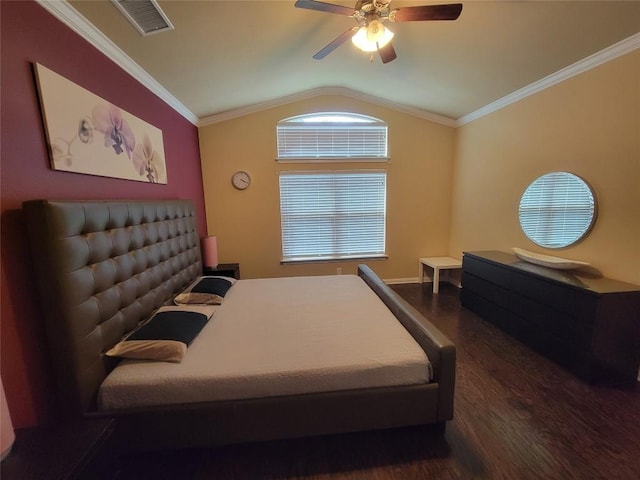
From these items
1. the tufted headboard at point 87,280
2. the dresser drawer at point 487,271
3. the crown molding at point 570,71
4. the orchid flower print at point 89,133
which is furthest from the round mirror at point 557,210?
the orchid flower print at point 89,133

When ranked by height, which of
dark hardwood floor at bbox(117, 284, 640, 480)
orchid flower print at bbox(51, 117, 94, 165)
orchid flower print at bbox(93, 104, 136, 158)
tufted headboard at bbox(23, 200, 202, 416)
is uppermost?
orchid flower print at bbox(93, 104, 136, 158)

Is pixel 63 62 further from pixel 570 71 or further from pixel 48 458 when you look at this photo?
pixel 570 71

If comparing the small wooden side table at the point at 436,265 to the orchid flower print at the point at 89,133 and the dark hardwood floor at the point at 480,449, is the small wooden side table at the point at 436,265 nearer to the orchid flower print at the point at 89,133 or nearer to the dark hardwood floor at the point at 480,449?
the dark hardwood floor at the point at 480,449

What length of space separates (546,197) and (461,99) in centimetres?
159

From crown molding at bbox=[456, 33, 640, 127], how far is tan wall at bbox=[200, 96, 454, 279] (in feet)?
3.00

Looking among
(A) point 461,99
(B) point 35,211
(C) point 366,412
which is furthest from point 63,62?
(A) point 461,99

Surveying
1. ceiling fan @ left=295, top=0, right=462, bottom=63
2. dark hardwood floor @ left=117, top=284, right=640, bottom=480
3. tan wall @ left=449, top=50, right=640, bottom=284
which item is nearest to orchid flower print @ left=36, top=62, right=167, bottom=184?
ceiling fan @ left=295, top=0, right=462, bottom=63

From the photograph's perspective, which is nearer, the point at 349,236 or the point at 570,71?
the point at 570,71

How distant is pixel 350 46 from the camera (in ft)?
8.54

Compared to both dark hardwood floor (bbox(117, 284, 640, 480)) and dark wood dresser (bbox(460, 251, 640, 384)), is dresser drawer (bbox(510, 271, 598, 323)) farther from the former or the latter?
dark hardwood floor (bbox(117, 284, 640, 480))

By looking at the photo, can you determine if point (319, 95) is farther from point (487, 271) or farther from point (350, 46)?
point (487, 271)

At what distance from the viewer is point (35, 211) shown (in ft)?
3.93

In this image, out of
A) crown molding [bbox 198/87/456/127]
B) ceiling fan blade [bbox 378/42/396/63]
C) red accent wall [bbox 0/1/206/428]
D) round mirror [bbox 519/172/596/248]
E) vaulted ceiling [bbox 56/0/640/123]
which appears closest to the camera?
red accent wall [bbox 0/1/206/428]

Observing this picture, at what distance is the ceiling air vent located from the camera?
1.56m
